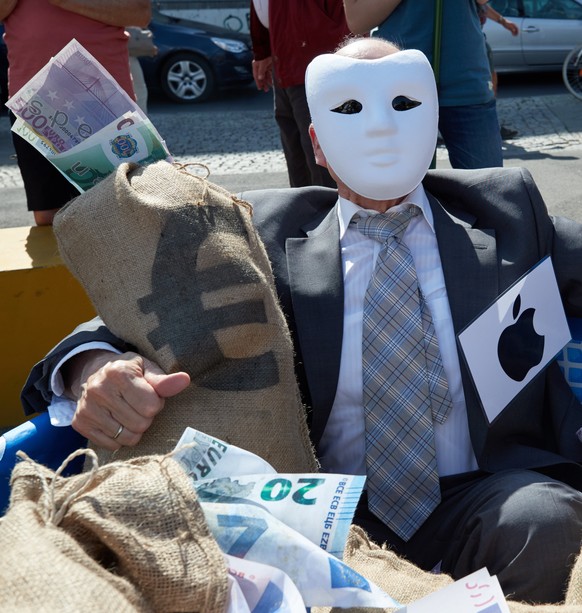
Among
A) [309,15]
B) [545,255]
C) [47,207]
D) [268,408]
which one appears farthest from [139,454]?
[309,15]

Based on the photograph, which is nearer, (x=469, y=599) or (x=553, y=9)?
(x=469, y=599)

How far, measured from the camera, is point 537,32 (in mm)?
10930

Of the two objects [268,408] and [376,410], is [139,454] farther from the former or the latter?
[376,410]

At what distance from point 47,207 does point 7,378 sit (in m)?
0.76

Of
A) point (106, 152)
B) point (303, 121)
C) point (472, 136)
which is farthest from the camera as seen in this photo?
point (303, 121)

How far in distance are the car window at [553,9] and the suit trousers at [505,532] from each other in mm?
9920

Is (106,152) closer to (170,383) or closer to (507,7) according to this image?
(170,383)

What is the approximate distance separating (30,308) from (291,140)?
1655 mm

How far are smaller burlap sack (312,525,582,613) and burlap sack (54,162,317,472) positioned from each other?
256 millimetres

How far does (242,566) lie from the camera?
1.40 meters

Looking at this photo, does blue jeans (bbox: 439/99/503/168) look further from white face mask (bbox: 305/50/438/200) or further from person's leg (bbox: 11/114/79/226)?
person's leg (bbox: 11/114/79/226)

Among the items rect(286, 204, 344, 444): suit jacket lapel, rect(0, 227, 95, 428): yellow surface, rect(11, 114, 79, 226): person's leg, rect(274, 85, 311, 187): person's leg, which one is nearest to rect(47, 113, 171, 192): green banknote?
rect(286, 204, 344, 444): suit jacket lapel

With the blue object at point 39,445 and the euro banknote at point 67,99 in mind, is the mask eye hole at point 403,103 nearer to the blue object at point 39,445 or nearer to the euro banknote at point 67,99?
the euro banknote at point 67,99

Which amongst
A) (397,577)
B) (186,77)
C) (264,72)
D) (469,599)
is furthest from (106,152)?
(186,77)
